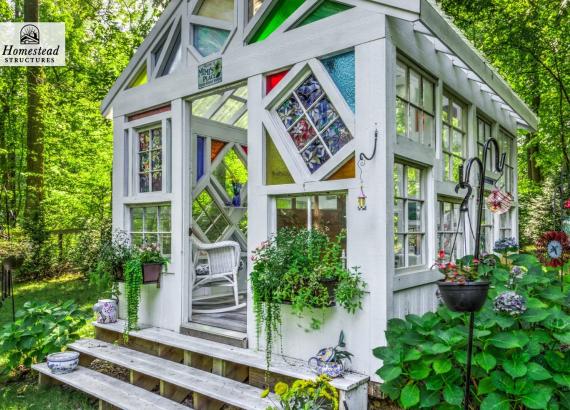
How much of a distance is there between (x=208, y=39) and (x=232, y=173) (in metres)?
2.19

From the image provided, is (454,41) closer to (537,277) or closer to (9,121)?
(537,277)

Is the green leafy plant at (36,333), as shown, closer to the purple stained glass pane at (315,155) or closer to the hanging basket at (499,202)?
the purple stained glass pane at (315,155)

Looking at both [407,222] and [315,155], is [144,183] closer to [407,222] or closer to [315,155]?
[315,155]

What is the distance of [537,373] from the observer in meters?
2.19

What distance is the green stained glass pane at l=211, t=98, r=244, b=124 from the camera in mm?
5945

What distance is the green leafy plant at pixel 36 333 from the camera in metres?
4.05

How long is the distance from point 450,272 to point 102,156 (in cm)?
775

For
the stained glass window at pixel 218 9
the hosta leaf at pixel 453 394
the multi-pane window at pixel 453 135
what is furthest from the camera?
the multi-pane window at pixel 453 135

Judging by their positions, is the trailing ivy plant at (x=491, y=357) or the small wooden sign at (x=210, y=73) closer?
the trailing ivy plant at (x=491, y=357)

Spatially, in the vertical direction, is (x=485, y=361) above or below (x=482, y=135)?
Answer: below

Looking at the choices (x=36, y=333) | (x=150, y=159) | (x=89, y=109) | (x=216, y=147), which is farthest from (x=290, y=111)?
(x=89, y=109)

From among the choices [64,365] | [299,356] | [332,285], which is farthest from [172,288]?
[332,285]

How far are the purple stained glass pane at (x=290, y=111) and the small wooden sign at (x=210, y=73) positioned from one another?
0.78 meters

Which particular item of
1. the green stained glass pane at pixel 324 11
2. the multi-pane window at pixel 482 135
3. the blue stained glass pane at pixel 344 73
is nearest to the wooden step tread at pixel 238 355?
the blue stained glass pane at pixel 344 73
